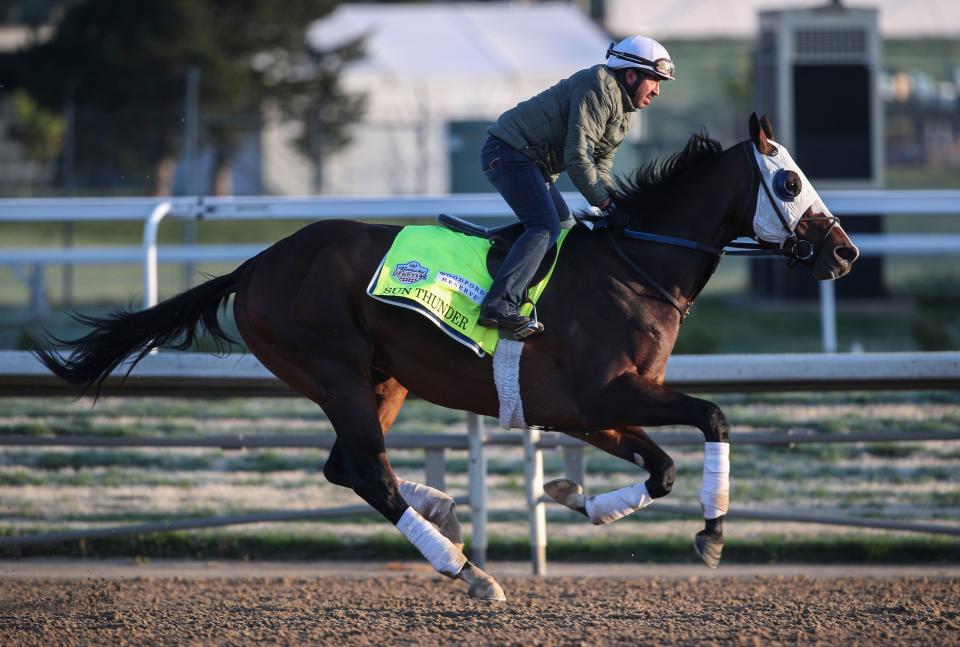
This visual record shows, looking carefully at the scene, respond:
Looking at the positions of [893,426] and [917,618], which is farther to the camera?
[893,426]

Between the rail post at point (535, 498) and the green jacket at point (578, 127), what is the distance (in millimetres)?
1361

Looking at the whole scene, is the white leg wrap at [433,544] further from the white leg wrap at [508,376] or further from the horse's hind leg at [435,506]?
the white leg wrap at [508,376]

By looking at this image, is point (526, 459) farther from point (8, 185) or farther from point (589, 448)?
point (8, 185)

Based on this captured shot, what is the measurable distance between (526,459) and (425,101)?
15.1 metres

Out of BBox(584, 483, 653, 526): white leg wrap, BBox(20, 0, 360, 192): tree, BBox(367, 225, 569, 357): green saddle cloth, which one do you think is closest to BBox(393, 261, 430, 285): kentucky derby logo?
BBox(367, 225, 569, 357): green saddle cloth

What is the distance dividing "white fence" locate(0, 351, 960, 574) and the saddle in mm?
1099

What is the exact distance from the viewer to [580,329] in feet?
16.8

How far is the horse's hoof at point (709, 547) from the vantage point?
4.96 meters

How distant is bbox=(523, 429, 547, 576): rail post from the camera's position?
20.2 ft

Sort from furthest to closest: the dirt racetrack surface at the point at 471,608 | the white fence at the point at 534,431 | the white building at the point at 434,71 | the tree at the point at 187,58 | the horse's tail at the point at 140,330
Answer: the tree at the point at 187,58
the white building at the point at 434,71
the white fence at the point at 534,431
the horse's tail at the point at 140,330
the dirt racetrack surface at the point at 471,608

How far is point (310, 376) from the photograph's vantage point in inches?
213

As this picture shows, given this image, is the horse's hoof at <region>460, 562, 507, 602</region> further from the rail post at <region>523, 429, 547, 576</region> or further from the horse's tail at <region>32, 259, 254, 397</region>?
the horse's tail at <region>32, 259, 254, 397</region>

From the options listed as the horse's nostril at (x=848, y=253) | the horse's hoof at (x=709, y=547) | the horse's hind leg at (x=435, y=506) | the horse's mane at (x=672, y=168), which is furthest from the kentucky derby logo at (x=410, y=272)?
the horse's nostril at (x=848, y=253)

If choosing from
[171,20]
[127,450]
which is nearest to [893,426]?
[127,450]
